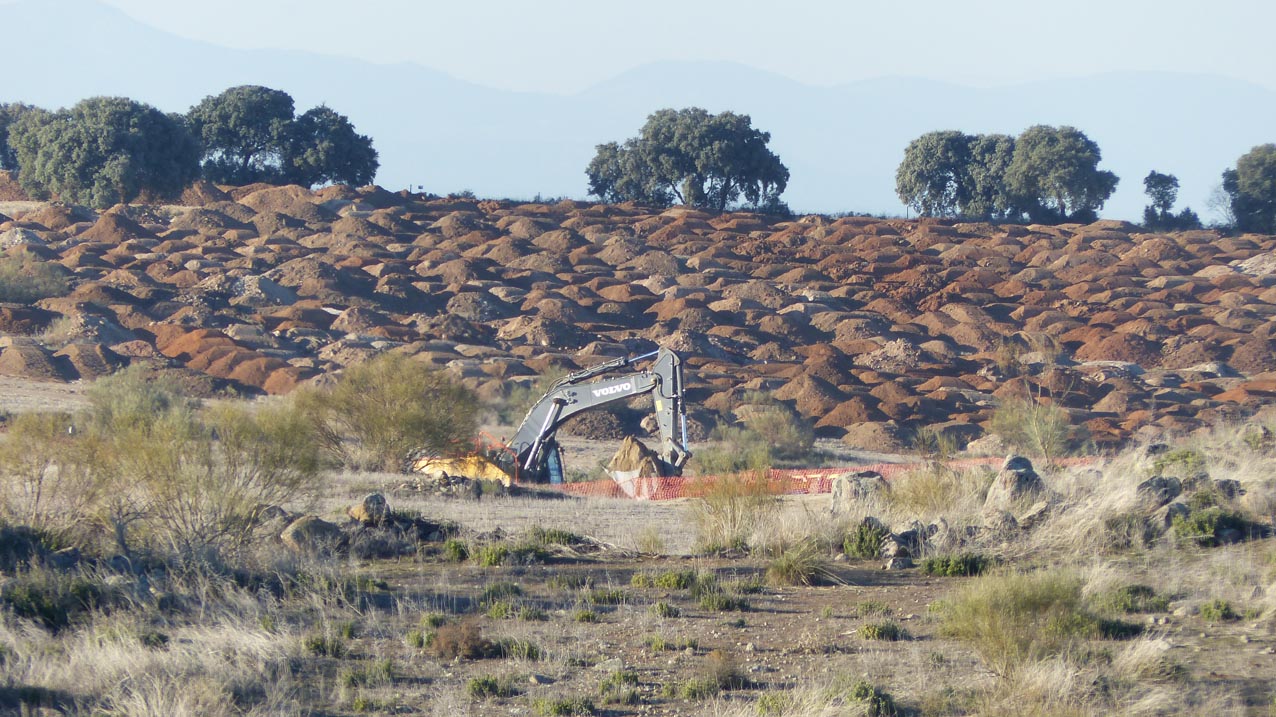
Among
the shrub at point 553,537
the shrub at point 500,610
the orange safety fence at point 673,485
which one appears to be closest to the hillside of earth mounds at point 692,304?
the orange safety fence at point 673,485

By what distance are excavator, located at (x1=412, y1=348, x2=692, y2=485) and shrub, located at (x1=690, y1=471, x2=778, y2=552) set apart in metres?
8.13

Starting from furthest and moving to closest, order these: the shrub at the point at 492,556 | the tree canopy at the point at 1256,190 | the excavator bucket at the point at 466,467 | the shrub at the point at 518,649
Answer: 1. the tree canopy at the point at 1256,190
2. the excavator bucket at the point at 466,467
3. the shrub at the point at 492,556
4. the shrub at the point at 518,649

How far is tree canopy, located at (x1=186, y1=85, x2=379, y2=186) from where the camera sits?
71.2m

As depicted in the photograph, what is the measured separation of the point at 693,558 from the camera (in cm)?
1413

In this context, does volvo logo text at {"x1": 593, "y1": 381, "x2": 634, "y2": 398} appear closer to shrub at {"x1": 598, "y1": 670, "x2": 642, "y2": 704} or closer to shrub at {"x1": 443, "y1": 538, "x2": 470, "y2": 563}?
shrub at {"x1": 443, "y1": 538, "x2": 470, "y2": 563}

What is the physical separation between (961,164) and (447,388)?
6230cm

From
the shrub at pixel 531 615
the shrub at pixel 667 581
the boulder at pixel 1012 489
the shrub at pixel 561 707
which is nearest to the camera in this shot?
the shrub at pixel 561 707

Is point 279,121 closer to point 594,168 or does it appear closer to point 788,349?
point 594,168

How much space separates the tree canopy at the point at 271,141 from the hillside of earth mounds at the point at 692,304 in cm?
435

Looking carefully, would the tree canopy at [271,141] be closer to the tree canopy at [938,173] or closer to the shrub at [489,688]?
the tree canopy at [938,173]

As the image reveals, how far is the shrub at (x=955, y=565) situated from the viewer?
43.2 feet

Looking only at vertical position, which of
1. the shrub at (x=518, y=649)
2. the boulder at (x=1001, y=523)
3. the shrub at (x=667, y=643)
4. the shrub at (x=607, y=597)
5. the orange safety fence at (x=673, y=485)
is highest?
the boulder at (x=1001, y=523)

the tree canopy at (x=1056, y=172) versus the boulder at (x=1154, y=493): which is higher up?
the tree canopy at (x=1056, y=172)

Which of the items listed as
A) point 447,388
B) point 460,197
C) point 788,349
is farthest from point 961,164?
point 447,388
